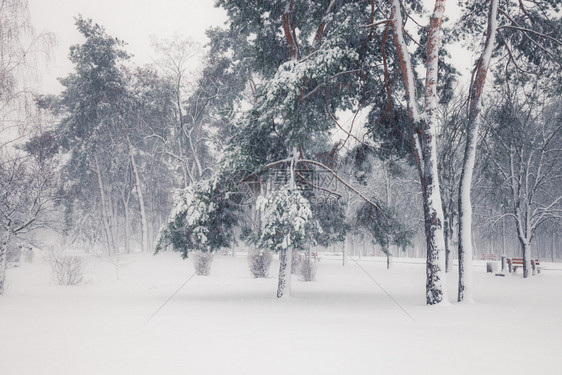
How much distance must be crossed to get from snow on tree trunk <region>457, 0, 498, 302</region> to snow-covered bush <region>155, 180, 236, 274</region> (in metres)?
6.65

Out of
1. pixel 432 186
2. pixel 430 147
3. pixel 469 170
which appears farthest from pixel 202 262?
pixel 469 170

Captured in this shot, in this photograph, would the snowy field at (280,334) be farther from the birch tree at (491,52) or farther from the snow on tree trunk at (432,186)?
the birch tree at (491,52)

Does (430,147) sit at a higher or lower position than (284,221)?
higher

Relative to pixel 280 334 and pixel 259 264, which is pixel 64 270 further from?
pixel 280 334

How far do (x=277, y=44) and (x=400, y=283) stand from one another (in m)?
11.7

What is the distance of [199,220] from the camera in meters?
12.4

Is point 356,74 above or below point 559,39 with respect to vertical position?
below

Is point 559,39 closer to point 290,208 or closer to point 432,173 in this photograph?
point 432,173

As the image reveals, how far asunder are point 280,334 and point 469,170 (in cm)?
764

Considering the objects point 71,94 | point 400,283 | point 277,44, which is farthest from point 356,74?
point 71,94

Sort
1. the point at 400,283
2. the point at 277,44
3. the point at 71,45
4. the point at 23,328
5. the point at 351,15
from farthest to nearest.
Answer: the point at 71,45 → the point at 400,283 → the point at 277,44 → the point at 351,15 → the point at 23,328

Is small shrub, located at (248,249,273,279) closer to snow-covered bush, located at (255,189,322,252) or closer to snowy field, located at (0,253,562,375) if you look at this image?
snowy field, located at (0,253,562,375)

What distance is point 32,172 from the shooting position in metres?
15.5

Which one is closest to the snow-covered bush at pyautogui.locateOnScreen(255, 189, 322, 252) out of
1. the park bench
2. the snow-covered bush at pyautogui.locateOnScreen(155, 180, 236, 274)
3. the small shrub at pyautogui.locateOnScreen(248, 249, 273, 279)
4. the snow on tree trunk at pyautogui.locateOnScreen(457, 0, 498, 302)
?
the snow-covered bush at pyautogui.locateOnScreen(155, 180, 236, 274)
